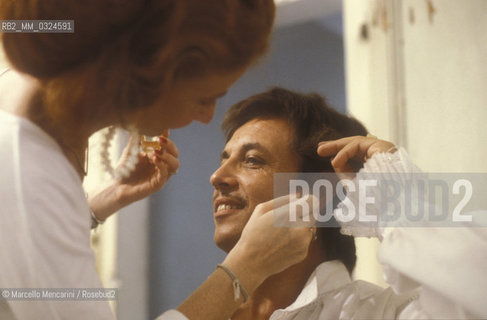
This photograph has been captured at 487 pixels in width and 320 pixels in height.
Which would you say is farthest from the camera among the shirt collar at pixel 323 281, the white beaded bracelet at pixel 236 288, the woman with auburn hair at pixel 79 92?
the shirt collar at pixel 323 281

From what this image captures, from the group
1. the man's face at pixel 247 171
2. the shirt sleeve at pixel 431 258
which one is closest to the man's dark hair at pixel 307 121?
the man's face at pixel 247 171

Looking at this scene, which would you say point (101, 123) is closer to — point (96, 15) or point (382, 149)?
point (96, 15)

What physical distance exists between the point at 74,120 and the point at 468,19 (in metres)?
0.61

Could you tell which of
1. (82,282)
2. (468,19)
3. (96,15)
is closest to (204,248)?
(82,282)

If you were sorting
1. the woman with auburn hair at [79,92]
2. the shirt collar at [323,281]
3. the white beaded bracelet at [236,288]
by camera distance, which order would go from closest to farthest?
the woman with auburn hair at [79,92], the white beaded bracelet at [236,288], the shirt collar at [323,281]

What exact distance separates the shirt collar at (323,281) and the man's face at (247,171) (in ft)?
0.42

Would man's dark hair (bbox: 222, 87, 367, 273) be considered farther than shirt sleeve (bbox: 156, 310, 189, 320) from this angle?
Yes

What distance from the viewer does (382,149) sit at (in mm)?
711

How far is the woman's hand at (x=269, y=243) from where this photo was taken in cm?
68

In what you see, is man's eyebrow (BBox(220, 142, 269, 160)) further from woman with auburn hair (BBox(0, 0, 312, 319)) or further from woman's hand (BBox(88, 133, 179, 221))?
woman with auburn hair (BBox(0, 0, 312, 319))

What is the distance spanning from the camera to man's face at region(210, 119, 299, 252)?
2.67ft

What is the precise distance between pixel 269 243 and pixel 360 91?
0.32 meters

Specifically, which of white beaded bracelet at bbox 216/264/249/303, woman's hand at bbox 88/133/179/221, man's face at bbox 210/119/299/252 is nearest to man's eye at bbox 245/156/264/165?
man's face at bbox 210/119/299/252

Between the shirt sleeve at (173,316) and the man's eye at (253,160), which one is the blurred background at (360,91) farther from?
the shirt sleeve at (173,316)
